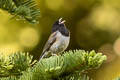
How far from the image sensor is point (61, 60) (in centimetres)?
181

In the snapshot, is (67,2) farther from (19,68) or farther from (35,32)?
Result: (19,68)

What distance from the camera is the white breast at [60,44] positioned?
3.73m

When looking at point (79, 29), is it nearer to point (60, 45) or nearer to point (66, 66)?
point (60, 45)

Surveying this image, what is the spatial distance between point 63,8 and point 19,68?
7.96 meters

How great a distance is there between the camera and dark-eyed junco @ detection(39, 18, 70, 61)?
375 cm

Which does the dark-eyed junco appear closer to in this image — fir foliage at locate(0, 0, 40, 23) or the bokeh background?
fir foliage at locate(0, 0, 40, 23)

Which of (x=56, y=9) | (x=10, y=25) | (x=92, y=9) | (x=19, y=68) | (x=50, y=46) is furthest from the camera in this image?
(x=92, y=9)

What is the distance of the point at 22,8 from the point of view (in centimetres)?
214

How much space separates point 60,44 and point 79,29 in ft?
21.3

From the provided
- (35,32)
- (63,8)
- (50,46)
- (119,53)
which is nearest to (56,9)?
(63,8)

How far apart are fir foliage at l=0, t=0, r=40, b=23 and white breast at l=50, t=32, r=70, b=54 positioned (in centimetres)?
150

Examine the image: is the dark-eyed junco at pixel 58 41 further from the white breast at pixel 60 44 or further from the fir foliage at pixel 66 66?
the fir foliage at pixel 66 66

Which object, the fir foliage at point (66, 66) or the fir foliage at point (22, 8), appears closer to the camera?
the fir foliage at point (66, 66)

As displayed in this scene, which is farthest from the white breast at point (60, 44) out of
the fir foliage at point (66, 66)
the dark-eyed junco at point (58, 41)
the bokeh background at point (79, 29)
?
the bokeh background at point (79, 29)
